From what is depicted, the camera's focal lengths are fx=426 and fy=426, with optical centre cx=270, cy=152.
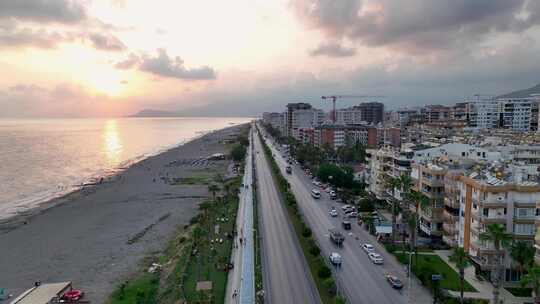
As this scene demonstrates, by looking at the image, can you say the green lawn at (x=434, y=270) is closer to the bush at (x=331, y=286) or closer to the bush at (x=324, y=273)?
the bush at (x=324, y=273)

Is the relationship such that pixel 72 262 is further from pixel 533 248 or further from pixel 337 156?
pixel 337 156

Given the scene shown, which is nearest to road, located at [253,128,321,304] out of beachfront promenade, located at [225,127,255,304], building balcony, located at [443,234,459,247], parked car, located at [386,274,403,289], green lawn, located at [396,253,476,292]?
beachfront promenade, located at [225,127,255,304]

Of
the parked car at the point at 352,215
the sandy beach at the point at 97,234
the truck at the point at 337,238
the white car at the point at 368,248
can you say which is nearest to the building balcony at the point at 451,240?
the white car at the point at 368,248

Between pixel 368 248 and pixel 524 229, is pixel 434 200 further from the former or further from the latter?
pixel 524 229

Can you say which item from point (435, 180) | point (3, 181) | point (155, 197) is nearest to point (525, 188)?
point (435, 180)

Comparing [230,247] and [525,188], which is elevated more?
[525,188]

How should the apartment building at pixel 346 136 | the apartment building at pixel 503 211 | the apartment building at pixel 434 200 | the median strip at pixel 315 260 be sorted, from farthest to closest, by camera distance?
the apartment building at pixel 346 136 < the apartment building at pixel 434 200 < the apartment building at pixel 503 211 < the median strip at pixel 315 260

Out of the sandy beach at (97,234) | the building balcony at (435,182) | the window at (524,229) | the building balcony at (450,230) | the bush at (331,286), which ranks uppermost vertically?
the building balcony at (435,182)
